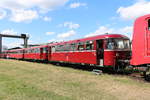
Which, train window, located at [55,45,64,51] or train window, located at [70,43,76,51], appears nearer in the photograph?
train window, located at [70,43,76,51]

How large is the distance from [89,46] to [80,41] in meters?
1.69

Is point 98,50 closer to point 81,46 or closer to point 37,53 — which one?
point 81,46

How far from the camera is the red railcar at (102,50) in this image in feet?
44.0

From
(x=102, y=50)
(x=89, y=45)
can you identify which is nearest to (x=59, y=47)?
(x=89, y=45)

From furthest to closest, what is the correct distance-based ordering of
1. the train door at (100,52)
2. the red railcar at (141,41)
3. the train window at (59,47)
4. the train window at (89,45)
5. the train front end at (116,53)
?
the train window at (59,47)
the train window at (89,45)
the train door at (100,52)
the train front end at (116,53)
the red railcar at (141,41)

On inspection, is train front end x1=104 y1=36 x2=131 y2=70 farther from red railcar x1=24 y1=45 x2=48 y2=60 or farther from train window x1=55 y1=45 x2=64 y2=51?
red railcar x1=24 y1=45 x2=48 y2=60

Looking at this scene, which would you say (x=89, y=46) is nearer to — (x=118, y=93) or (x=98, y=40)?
(x=98, y=40)

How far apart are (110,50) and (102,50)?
0.90 meters

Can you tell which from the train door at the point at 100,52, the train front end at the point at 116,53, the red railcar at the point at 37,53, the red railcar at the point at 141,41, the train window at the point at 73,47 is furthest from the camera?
the red railcar at the point at 37,53

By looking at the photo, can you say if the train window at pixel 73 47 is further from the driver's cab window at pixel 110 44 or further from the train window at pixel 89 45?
the driver's cab window at pixel 110 44

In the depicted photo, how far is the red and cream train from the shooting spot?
375 inches

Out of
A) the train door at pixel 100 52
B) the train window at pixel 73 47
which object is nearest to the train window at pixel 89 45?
the train door at pixel 100 52

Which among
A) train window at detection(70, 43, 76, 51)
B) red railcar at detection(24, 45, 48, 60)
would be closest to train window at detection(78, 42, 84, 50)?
train window at detection(70, 43, 76, 51)

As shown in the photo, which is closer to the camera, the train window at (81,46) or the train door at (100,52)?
the train door at (100,52)
